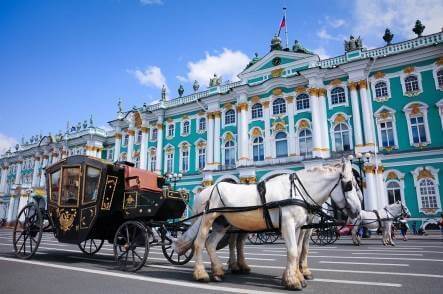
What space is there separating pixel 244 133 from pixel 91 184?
68.2 ft

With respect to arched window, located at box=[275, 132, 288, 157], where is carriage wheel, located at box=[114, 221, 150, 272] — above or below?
below

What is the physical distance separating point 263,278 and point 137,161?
3121cm

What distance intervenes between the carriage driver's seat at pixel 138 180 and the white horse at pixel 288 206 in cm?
228

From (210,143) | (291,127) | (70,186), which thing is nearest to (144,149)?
(210,143)

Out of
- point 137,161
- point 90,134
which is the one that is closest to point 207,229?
point 137,161

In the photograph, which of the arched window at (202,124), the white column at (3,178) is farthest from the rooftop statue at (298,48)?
the white column at (3,178)

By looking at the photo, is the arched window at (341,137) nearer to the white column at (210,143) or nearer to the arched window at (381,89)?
the arched window at (381,89)

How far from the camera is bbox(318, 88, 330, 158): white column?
24.1 meters

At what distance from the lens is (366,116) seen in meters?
23.1

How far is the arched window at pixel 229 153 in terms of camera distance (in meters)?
28.8

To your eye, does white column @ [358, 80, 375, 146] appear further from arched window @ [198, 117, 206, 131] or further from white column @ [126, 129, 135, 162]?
white column @ [126, 129, 135, 162]

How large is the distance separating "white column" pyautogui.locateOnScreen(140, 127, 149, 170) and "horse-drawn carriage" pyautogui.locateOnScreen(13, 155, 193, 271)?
25.6 m

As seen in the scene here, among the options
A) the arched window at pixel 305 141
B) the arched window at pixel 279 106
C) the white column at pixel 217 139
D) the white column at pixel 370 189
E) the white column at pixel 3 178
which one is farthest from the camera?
the white column at pixel 3 178

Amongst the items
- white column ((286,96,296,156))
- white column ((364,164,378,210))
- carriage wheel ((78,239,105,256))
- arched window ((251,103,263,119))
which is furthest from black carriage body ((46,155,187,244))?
arched window ((251,103,263,119))
